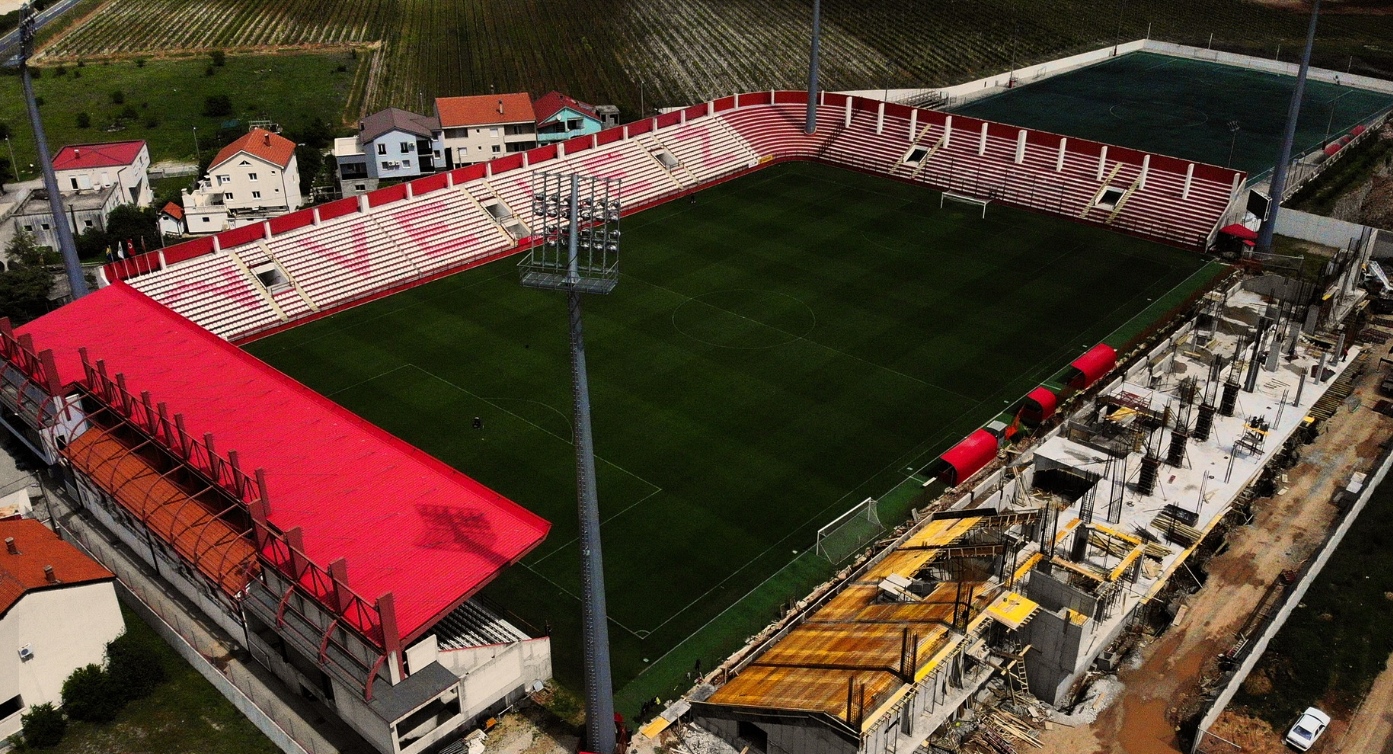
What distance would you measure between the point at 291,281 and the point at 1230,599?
4614cm

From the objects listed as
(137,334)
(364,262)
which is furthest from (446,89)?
(137,334)

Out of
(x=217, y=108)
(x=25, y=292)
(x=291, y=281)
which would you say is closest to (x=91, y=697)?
(x=291, y=281)

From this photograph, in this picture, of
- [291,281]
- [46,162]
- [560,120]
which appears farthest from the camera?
[560,120]

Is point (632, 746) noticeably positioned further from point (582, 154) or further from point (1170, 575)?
point (582, 154)

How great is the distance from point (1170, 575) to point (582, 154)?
158 ft

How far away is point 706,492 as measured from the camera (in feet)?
139

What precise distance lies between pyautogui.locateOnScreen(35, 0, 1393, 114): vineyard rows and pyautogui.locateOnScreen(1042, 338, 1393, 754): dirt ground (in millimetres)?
70002

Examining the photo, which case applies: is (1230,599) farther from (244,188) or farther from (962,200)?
(244,188)

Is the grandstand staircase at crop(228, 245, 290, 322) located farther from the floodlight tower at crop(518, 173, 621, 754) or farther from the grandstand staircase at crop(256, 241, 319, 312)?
the floodlight tower at crop(518, 173, 621, 754)

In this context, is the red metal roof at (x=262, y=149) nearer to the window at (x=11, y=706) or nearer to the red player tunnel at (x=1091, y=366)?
the window at (x=11, y=706)

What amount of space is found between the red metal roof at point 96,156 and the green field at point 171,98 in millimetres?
6791

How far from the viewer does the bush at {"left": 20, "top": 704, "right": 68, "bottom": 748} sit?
3145cm

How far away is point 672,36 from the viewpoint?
414ft

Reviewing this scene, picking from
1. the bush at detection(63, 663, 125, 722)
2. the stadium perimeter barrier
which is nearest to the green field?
the stadium perimeter barrier
